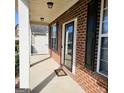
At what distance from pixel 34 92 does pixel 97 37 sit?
223 cm

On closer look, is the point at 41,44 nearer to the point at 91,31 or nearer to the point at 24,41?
the point at 24,41

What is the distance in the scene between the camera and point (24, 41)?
9.86ft

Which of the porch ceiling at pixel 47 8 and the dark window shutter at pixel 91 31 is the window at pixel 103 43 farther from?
the porch ceiling at pixel 47 8

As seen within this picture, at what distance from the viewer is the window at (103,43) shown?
2.94m

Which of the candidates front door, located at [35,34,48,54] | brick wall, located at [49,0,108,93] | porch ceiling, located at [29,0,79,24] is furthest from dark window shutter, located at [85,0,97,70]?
front door, located at [35,34,48,54]

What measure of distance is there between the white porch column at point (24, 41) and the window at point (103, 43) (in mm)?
1721

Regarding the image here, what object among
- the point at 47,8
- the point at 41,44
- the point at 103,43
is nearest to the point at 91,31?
the point at 103,43

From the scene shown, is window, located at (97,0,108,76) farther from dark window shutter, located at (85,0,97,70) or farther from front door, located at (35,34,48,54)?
front door, located at (35,34,48,54)

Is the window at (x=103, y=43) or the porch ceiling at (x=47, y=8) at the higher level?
the porch ceiling at (x=47, y=8)

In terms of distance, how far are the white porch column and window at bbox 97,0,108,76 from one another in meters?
1.72

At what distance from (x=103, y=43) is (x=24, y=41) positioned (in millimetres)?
1849

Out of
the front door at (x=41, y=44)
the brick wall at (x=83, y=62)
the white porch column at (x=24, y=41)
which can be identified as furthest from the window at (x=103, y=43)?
the front door at (x=41, y=44)
